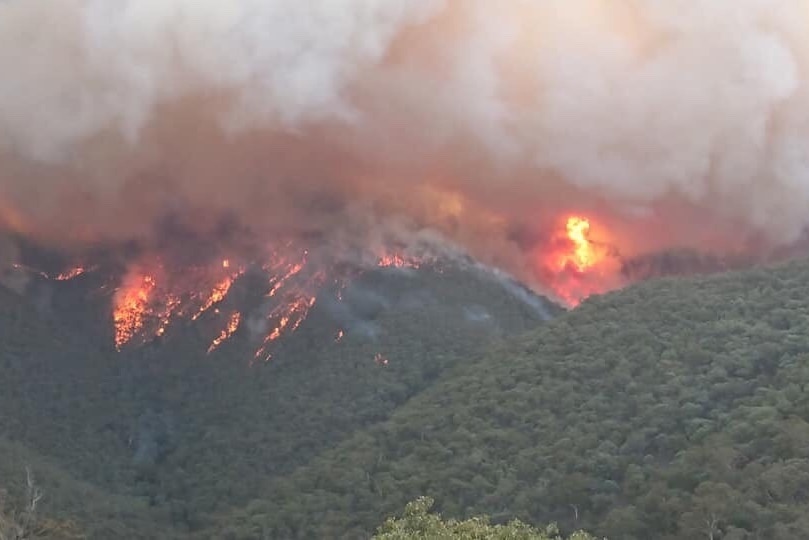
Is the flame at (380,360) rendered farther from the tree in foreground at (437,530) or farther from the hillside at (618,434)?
the tree in foreground at (437,530)

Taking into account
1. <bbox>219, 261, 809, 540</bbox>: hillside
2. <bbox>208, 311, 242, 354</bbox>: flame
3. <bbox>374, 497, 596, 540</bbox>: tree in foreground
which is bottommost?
<bbox>374, 497, 596, 540</bbox>: tree in foreground

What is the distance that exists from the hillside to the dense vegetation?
156mm

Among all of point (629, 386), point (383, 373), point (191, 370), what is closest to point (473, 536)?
point (629, 386)

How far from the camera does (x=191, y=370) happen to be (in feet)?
421

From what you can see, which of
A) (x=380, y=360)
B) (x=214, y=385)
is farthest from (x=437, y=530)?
(x=214, y=385)

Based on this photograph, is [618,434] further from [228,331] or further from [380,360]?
[228,331]

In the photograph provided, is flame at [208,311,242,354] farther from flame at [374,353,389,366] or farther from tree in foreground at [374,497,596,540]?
tree in foreground at [374,497,596,540]

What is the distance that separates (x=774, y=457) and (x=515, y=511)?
14283mm

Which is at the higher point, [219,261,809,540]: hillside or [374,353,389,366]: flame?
[374,353,389,366]: flame

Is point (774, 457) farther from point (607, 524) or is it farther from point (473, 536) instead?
point (473, 536)

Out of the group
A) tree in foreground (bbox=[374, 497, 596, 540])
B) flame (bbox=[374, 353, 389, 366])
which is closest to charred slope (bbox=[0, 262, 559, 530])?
flame (bbox=[374, 353, 389, 366])

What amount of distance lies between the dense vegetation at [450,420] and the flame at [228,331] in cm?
180

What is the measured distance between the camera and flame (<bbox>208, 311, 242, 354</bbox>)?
13351 cm

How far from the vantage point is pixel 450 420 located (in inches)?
2901
